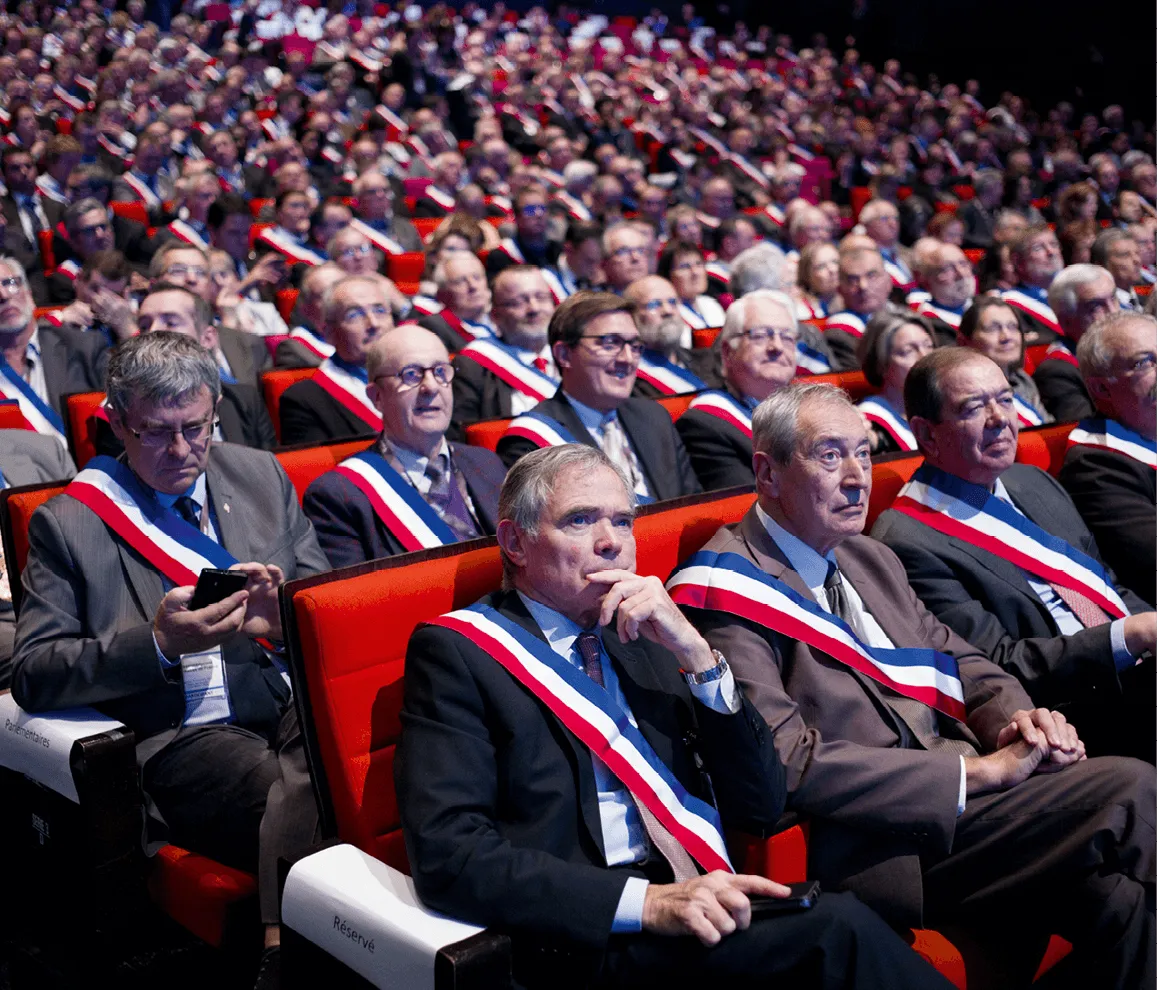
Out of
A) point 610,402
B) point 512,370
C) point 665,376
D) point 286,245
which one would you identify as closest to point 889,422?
point 610,402

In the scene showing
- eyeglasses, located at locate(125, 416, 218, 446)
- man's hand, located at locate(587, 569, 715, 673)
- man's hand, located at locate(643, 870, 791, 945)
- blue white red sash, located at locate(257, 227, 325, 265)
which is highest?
man's hand, located at locate(587, 569, 715, 673)

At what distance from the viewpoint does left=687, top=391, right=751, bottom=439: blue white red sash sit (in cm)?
315

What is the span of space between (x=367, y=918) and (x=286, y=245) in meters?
5.05

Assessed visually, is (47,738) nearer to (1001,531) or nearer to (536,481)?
(536,481)

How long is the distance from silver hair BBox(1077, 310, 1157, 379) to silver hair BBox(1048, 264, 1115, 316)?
1302mm

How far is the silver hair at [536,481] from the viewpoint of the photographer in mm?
1694

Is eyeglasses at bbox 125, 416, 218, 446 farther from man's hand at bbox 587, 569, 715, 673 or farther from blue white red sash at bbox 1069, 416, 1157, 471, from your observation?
blue white red sash at bbox 1069, 416, 1157, 471

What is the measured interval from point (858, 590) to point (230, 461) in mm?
1096

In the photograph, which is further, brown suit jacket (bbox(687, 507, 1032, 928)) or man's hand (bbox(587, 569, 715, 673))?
brown suit jacket (bbox(687, 507, 1032, 928))

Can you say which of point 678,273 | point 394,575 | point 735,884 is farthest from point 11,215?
point 735,884

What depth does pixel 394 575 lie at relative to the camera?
1.70m

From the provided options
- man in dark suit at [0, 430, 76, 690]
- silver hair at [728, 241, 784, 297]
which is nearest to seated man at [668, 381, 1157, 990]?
man in dark suit at [0, 430, 76, 690]

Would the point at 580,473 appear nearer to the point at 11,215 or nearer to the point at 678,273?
the point at 678,273

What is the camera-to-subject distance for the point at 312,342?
13.6 ft
